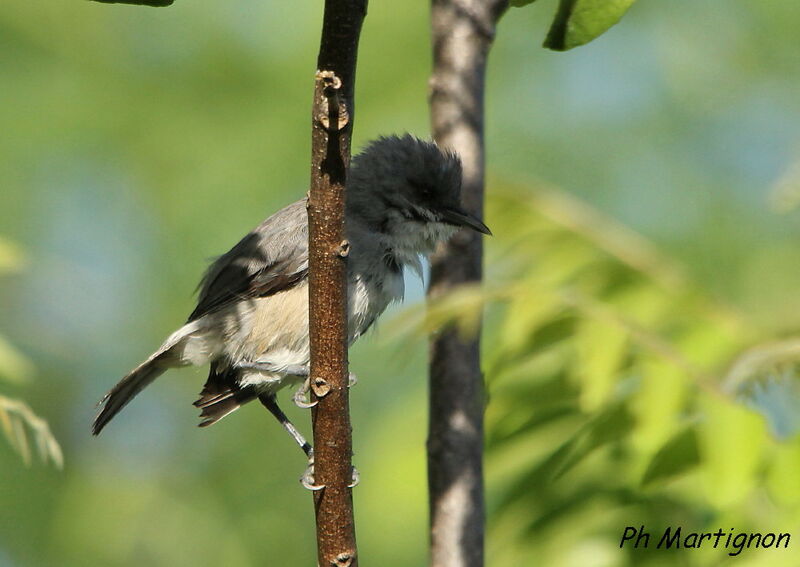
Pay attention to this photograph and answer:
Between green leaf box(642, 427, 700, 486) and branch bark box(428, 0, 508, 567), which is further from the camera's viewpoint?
branch bark box(428, 0, 508, 567)

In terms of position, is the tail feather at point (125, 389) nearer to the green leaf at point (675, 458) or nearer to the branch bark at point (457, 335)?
the branch bark at point (457, 335)

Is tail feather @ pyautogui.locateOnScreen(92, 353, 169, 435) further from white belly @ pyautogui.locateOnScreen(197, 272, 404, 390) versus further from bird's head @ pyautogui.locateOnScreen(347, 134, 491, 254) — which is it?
bird's head @ pyautogui.locateOnScreen(347, 134, 491, 254)

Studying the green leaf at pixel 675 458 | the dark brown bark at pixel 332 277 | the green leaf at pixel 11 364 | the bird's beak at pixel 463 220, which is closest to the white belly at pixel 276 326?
the bird's beak at pixel 463 220

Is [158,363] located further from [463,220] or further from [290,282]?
[463,220]

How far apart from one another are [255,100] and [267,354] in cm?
329

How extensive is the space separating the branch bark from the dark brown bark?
1.97 ft

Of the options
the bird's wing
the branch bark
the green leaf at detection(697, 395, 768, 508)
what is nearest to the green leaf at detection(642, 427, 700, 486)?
the green leaf at detection(697, 395, 768, 508)

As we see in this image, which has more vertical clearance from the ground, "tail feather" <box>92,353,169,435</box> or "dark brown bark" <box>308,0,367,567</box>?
"dark brown bark" <box>308,0,367,567</box>

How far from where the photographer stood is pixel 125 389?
4582mm

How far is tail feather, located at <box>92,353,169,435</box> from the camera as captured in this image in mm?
4465

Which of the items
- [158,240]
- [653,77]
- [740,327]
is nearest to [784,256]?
[653,77]

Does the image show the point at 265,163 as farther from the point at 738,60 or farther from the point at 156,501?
the point at 738,60

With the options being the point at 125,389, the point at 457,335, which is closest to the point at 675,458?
the point at 457,335

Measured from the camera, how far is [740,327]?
363 centimetres
